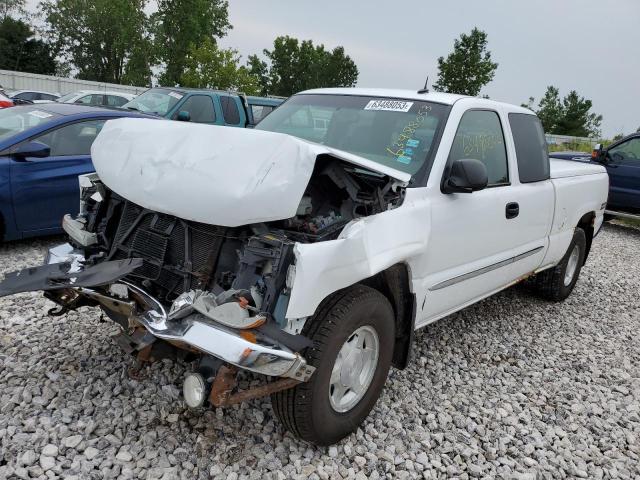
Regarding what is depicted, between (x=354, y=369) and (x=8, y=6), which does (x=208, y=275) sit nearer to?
(x=354, y=369)

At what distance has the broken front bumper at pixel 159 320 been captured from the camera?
2254 mm

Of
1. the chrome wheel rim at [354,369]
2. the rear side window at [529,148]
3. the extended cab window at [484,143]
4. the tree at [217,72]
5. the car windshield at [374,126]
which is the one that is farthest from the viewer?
the tree at [217,72]

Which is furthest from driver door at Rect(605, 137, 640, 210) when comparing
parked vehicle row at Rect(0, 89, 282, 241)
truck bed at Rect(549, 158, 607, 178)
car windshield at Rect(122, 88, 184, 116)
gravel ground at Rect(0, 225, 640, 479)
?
parked vehicle row at Rect(0, 89, 282, 241)

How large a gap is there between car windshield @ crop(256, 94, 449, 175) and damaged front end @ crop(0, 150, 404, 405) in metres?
0.48

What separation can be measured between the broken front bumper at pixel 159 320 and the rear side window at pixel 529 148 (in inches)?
112

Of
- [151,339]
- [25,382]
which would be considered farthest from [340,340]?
[25,382]

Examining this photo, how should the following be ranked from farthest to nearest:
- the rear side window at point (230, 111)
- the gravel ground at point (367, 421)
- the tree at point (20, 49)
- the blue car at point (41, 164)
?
the tree at point (20, 49), the rear side window at point (230, 111), the blue car at point (41, 164), the gravel ground at point (367, 421)

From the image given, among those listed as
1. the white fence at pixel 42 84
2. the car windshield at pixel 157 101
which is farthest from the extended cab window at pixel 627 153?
the white fence at pixel 42 84

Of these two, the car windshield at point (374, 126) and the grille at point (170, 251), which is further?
the car windshield at point (374, 126)

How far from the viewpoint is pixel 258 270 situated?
2621 millimetres

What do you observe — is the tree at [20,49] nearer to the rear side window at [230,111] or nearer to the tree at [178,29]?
the tree at [178,29]

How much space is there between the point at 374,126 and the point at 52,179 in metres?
3.56

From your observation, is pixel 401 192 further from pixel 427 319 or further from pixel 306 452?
pixel 306 452

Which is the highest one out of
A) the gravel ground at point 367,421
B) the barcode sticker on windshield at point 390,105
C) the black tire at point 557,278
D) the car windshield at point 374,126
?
the barcode sticker on windshield at point 390,105
